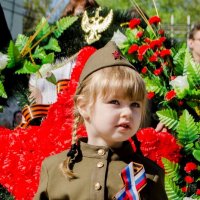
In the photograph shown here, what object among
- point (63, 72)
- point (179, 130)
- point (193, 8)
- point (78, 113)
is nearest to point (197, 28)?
point (63, 72)

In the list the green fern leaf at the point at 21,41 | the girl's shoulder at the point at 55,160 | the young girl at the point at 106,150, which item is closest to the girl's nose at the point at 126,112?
the young girl at the point at 106,150

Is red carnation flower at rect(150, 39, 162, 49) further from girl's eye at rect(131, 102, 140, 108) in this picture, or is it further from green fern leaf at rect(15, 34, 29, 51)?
girl's eye at rect(131, 102, 140, 108)

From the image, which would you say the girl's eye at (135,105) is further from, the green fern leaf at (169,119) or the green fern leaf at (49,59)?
the green fern leaf at (49,59)

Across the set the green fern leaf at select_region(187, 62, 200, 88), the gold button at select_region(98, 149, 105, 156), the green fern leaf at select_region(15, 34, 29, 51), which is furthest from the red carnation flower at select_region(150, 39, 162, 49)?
the gold button at select_region(98, 149, 105, 156)

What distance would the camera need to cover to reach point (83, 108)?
68.6 inches

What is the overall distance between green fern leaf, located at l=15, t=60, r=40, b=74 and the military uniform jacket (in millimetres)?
1048

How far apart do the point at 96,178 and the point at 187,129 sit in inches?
26.5

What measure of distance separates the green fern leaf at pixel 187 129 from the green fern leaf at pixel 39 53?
2.94 ft

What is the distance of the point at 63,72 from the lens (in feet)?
8.89

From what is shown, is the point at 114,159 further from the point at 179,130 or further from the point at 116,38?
the point at 116,38

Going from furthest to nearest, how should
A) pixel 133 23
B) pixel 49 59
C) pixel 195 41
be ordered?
pixel 195 41 < pixel 49 59 < pixel 133 23

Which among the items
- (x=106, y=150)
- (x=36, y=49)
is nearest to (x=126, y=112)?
(x=106, y=150)

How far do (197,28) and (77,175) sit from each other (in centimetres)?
198

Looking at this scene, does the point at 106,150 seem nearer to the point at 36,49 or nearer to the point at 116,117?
the point at 116,117
